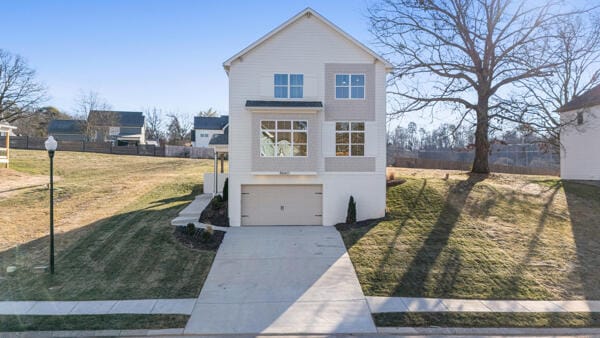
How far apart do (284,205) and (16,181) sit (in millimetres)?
17750

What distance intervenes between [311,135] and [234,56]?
15.1 ft

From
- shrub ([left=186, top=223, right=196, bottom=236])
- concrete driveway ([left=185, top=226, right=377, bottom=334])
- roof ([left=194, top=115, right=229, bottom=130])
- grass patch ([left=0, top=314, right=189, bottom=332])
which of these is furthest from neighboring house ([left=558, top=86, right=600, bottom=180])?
roof ([left=194, top=115, right=229, bottom=130])

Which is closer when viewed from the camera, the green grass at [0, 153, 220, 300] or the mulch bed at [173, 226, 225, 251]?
the green grass at [0, 153, 220, 300]

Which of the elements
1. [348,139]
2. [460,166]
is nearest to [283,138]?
[348,139]

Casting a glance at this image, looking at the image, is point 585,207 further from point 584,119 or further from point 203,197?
point 203,197

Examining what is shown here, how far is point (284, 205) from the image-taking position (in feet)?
53.0

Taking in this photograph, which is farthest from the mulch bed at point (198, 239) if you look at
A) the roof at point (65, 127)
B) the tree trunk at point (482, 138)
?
the roof at point (65, 127)

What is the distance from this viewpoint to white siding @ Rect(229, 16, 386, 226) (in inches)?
616

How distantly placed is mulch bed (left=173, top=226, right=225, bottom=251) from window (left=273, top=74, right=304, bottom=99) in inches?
253

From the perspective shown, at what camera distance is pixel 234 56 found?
15.4 metres

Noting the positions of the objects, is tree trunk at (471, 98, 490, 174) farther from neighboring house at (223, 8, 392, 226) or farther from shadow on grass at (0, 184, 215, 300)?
shadow on grass at (0, 184, 215, 300)

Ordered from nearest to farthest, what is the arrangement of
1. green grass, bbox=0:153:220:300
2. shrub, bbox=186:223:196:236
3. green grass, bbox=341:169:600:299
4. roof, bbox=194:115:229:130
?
green grass, bbox=0:153:220:300 < green grass, bbox=341:169:600:299 < shrub, bbox=186:223:196:236 < roof, bbox=194:115:229:130

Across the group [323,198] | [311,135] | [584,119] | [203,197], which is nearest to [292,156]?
[311,135]

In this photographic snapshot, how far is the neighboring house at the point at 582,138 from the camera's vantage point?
21.2 meters
